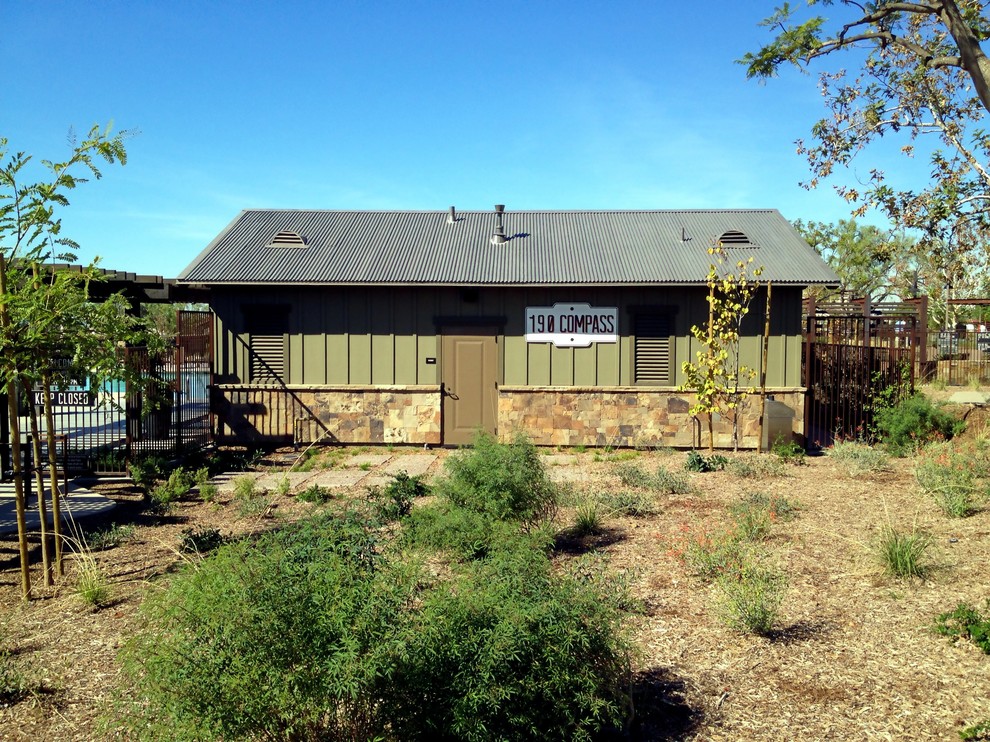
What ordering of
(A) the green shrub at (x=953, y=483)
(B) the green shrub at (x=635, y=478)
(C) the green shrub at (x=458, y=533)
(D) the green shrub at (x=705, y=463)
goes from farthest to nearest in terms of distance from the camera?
(D) the green shrub at (x=705, y=463) → (B) the green shrub at (x=635, y=478) → (A) the green shrub at (x=953, y=483) → (C) the green shrub at (x=458, y=533)

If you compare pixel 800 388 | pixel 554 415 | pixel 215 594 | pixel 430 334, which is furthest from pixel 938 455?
pixel 215 594

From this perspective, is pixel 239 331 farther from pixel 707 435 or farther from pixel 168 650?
pixel 168 650

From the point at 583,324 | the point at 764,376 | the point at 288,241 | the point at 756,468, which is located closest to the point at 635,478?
the point at 756,468

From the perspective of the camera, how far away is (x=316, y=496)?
976cm

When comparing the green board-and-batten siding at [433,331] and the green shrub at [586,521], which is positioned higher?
the green board-and-batten siding at [433,331]

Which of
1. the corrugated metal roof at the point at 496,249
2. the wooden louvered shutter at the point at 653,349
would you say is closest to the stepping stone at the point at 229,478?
the corrugated metal roof at the point at 496,249

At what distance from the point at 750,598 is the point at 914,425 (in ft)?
29.7

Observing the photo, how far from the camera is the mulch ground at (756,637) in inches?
172

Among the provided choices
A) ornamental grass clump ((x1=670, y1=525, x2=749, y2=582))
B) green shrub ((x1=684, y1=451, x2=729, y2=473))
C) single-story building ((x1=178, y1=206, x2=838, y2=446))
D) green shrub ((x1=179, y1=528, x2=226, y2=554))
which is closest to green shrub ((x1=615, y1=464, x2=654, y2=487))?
green shrub ((x1=684, y1=451, x2=729, y2=473))

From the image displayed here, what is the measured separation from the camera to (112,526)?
853cm

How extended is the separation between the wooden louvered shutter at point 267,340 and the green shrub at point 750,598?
10756 millimetres

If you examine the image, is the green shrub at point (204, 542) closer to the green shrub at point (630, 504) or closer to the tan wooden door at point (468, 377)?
the green shrub at point (630, 504)

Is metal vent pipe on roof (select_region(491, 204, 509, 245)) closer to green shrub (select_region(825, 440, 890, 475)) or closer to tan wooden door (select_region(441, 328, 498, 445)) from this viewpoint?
tan wooden door (select_region(441, 328, 498, 445))

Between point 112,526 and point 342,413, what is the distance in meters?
6.46
